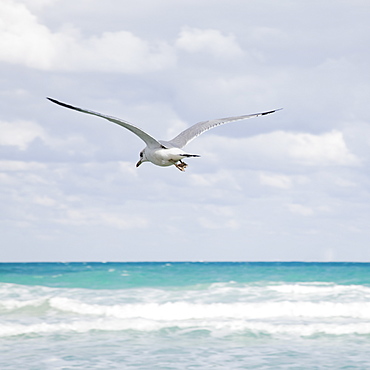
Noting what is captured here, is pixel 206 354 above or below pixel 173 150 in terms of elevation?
below

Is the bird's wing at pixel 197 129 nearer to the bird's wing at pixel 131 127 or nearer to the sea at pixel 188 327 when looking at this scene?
the bird's wing at pixel 131 127

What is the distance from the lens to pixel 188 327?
13.5 meters

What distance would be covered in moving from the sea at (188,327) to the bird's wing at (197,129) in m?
3.49

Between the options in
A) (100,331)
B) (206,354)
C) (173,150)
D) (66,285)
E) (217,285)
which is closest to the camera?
(173,150)

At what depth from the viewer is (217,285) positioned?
68.1 ft

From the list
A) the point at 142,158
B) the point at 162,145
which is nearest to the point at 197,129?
the point at 142,158

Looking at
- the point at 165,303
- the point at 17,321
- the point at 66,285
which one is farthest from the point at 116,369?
the point at 66,285

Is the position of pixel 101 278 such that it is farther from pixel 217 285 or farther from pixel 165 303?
pixel 165 303

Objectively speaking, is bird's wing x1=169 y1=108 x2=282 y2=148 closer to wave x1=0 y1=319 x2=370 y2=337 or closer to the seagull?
the seagull

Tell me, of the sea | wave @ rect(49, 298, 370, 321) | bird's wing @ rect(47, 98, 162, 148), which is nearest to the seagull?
bird's wing @ rect(47, 98, 162, 148)

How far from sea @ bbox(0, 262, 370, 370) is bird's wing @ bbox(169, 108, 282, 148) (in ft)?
11.5

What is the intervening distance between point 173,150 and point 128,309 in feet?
31.8

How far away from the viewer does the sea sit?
10.6m

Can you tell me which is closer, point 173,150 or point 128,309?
point 173,150
